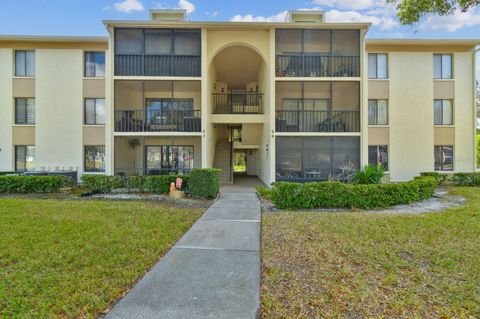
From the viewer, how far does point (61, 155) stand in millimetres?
16062

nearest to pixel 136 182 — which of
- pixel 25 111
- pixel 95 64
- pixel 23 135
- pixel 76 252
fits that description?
pixel 76 252

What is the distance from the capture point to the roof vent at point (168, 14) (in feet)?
55.8

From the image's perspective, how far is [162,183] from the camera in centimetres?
1199

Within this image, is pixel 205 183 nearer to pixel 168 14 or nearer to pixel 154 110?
pixel 154 110

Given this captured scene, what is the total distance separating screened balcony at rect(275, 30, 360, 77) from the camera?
14.4m

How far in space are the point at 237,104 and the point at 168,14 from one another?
294 inches

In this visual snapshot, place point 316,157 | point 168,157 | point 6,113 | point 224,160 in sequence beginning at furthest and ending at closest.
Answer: point 224,160, point 168,157, point 6,113, point 316,157

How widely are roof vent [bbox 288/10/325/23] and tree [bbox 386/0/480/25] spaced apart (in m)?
10.7

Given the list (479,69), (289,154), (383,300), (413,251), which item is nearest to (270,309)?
(383,300)

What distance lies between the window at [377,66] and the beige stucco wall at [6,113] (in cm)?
2164

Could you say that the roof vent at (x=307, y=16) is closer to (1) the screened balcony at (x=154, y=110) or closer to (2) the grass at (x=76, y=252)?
(1) the screened balcony at (x=154, y=110)

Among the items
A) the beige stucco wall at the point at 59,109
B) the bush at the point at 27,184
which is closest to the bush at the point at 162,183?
the bush at the point at 27,184

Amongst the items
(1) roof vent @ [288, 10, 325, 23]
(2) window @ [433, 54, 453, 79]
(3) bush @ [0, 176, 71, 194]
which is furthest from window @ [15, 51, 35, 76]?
(2) window @ [433, 54, 453, 79]

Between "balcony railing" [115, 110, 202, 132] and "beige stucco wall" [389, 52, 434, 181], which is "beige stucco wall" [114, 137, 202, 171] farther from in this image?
"beige stucco wall" [389, 52, 434, 181]
